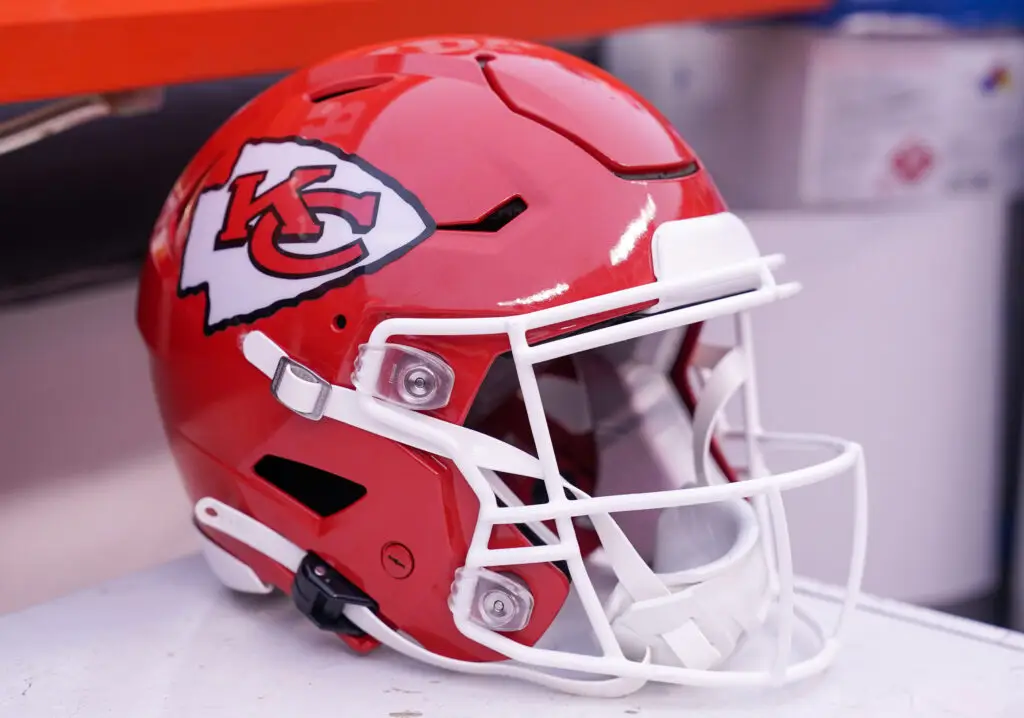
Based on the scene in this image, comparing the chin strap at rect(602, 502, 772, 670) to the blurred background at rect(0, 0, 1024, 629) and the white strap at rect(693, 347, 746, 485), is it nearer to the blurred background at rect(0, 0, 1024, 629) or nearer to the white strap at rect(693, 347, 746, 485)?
the white strap at rect(693, 347, 746, 485)

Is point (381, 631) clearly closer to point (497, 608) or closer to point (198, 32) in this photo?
point (497, 608)

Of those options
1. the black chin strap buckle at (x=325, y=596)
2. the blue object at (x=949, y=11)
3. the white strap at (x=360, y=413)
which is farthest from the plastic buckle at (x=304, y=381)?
the blue object at (x=949, y=11)

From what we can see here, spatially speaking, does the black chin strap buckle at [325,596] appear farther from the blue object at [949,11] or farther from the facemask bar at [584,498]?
the blue object at [949,11]

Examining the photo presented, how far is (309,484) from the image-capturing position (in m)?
0.74

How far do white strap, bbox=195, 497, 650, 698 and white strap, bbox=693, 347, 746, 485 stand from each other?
15cm

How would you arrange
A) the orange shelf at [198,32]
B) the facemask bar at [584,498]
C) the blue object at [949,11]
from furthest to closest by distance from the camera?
1. the blue object at [949,11]
2. the orange shelf at [198,32]
3. the facemask bar at [584,498]

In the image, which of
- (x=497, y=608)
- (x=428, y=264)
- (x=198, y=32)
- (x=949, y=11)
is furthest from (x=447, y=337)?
(x=949, y=11)

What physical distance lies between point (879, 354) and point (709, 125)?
1.16 ft

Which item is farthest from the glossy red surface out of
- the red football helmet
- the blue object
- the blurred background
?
the blue object

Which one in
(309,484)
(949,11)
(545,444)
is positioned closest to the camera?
(545,444)

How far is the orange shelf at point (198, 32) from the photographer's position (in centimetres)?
72

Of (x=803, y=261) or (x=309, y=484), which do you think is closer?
(x=309, y=484)

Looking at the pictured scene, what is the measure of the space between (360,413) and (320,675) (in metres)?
0.16

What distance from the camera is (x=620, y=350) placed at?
0.86 meters
